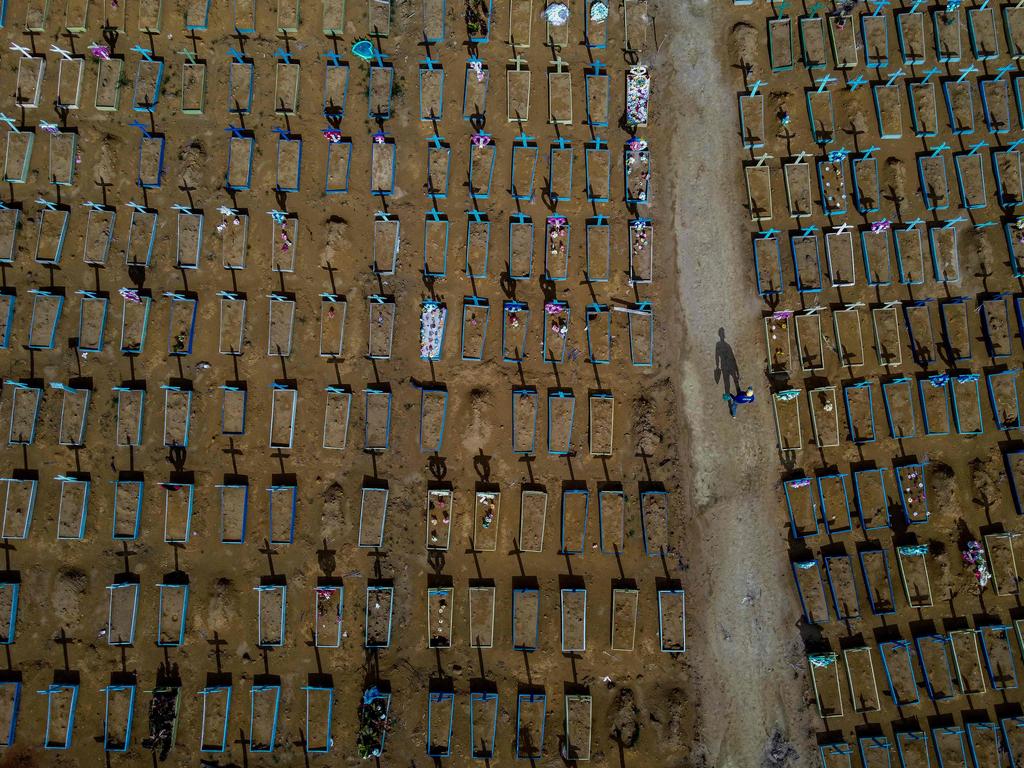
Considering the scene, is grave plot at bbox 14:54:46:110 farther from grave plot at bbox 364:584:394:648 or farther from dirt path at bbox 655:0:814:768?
dirt path at bbox 655:0:814:768

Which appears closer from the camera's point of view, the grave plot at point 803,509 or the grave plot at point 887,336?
the grave plot at point 803,509

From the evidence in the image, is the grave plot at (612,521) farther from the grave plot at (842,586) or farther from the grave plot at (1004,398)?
the grave plot at (1004,398)

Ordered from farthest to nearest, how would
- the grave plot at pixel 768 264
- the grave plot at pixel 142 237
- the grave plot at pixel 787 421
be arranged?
the grave plot at pixel 768 264 < the grave plot at pixel 142 237 < the grave plot at pixel 787 421

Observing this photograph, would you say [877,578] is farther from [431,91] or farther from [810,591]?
[431,91]

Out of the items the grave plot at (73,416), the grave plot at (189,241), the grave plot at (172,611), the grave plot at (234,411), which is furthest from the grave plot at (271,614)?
the grave plot at (189,241)

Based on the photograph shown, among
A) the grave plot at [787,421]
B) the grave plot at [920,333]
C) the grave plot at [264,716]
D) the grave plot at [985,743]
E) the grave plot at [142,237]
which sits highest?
the grave plot at [142,237]

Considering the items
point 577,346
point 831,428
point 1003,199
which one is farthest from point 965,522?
point 577,346
